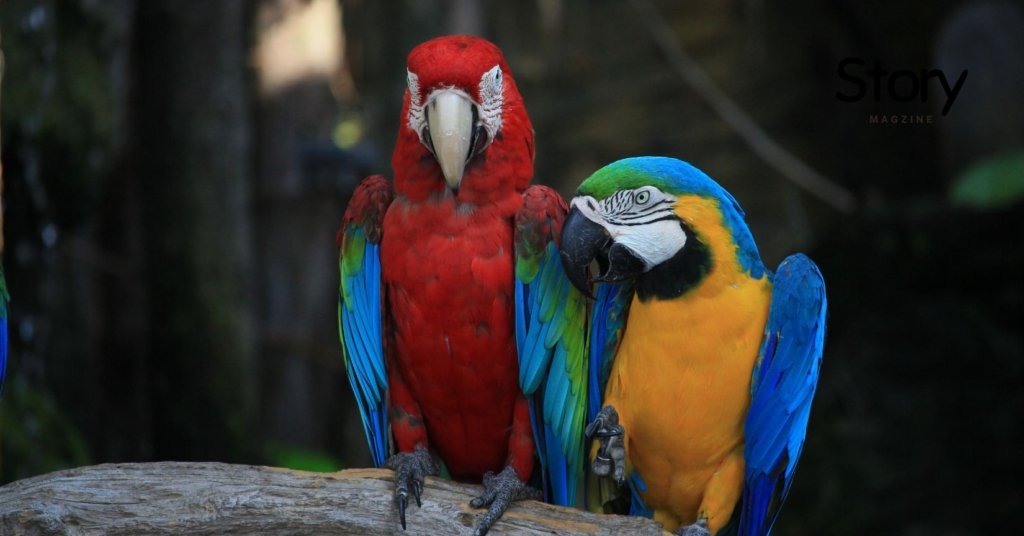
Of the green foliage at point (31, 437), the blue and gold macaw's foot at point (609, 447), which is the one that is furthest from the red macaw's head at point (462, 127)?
the green foliage at point (31, 437)

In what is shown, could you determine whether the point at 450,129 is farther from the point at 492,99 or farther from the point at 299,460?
the point at 299,460

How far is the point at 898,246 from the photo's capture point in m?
6.20

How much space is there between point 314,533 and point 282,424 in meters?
4.37

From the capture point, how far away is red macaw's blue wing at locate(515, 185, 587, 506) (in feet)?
9.04

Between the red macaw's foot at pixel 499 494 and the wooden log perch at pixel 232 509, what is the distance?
0.08 ft

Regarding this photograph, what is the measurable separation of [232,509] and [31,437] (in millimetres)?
2287

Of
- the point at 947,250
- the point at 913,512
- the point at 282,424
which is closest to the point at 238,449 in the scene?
the point at 282,424

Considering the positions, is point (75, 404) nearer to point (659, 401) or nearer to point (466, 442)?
point (466, 442)

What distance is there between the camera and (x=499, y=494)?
2686 mm

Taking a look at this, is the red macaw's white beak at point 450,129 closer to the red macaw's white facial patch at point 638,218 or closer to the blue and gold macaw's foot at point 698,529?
the red macaw's white facial patch at point 638,218

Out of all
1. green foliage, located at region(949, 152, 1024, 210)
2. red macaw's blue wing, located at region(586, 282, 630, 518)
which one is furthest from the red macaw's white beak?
green foliage, located at region(949, 152, 1024, 210)

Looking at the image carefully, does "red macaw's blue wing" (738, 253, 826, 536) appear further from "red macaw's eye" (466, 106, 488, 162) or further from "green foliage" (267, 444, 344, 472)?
"green foliage" (267, 444, 344, 472)

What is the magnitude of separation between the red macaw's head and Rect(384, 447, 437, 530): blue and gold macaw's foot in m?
0.71

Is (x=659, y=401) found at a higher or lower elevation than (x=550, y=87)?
lower
